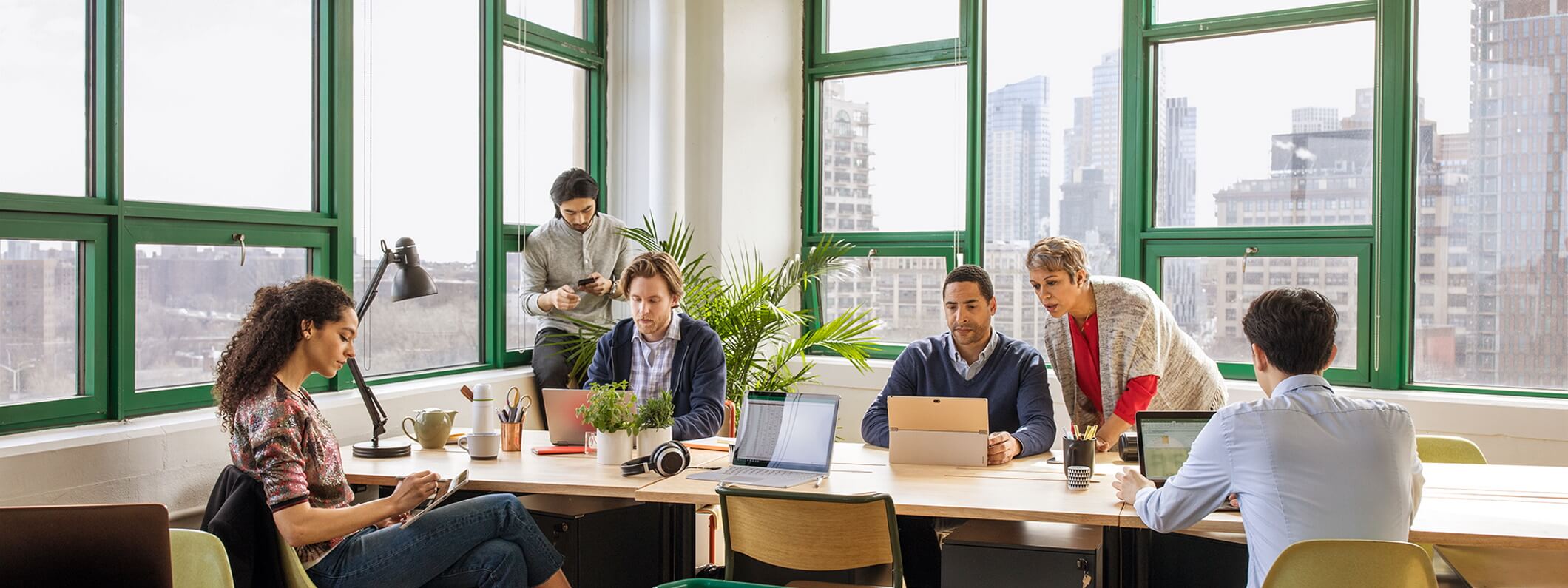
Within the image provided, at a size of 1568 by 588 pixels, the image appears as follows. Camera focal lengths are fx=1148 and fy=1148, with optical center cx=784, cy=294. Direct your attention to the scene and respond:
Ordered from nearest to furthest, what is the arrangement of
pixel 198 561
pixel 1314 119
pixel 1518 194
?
pixel 198 561 → pixel 1518 194 → pixel 1314 119

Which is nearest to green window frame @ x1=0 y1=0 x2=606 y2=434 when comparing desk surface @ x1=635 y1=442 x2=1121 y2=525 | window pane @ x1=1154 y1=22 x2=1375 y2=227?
desk surface @ x1=635 y1=442 x2=1121 y2=525

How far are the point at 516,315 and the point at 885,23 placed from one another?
250 cm

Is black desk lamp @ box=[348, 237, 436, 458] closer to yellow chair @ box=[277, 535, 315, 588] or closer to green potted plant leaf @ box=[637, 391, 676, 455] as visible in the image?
green potted plant leaf @ box=[637, 391, 676, 455]

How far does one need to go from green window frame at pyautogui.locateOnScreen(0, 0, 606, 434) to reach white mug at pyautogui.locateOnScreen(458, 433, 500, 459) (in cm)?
107

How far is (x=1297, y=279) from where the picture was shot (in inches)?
204

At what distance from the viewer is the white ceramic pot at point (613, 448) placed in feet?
11.1

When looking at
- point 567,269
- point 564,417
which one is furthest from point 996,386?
point 567,269

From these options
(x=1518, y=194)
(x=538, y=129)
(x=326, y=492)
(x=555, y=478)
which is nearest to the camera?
(x=326, y=492)

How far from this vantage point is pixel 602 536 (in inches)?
135

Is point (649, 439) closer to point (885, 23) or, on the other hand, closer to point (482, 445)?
point (482, 445)

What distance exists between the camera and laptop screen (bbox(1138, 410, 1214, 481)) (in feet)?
9.70

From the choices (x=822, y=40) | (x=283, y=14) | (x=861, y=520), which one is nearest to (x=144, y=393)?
(x=283, y=14)

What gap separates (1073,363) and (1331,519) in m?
1.60

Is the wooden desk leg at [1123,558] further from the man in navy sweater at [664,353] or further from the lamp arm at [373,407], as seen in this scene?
the lamp arm at [373,407]
